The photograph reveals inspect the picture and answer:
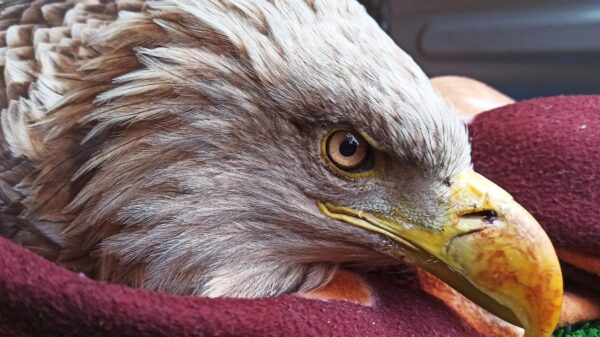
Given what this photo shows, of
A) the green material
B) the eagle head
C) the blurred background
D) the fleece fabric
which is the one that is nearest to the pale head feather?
the eagle head

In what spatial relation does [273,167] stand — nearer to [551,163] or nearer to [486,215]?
[486,215]

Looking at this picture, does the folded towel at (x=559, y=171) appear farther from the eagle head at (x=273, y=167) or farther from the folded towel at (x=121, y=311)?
the folded towel at (x=121, y=311)

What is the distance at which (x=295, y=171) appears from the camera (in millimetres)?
918

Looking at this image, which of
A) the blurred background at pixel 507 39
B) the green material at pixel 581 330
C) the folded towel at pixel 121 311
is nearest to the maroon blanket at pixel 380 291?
the folded towel at pixel 121 311

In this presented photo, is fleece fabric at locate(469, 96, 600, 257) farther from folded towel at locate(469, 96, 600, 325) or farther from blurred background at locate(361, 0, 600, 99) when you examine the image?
blurred background at locate(361, 0, 600, 99)

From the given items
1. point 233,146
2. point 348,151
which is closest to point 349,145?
point 348,151

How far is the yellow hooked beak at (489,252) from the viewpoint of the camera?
2.87ft

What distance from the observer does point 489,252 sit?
2.88ft

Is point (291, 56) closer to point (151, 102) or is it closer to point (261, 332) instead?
point (151, 102)

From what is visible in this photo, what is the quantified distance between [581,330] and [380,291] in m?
0.38

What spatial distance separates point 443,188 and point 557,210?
292 millimetres

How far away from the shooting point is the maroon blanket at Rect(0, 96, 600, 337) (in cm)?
77

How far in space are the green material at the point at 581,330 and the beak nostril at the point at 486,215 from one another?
36 centimetres

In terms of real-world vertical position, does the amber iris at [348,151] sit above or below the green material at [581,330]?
above
